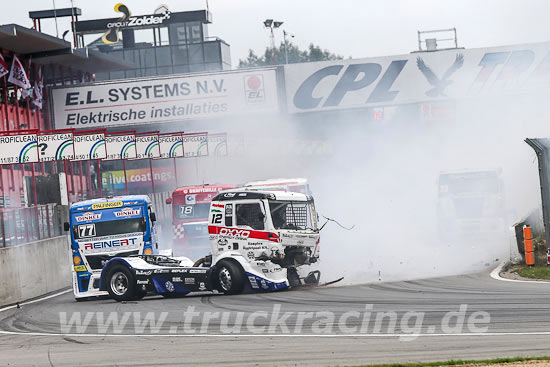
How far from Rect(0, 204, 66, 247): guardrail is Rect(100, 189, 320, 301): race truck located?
4679 millimetres

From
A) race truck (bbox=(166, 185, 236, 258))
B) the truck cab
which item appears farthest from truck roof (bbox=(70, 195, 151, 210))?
race truck (bbox=(166, 185, 236, 258))

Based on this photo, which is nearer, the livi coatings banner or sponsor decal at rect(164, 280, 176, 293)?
sponsor decal at rect(164, 280, 176, 293)

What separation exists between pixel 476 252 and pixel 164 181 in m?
41.6

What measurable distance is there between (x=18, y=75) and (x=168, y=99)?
25.3 ft

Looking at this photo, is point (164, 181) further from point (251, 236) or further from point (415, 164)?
point (251, 236)

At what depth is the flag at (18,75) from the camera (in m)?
40.8

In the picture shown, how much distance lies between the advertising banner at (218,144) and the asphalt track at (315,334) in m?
20.2

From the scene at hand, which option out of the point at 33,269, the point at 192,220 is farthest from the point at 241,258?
the point at 192,220

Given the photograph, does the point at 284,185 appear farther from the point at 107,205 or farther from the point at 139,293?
the point at 139,293

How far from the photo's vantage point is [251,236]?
18.7 meters

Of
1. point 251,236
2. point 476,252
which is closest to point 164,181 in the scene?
point 476,252

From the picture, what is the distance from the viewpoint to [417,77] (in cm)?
4575

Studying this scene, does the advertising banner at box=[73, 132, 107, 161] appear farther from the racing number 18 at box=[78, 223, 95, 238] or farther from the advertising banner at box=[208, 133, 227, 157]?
the racing number 18 at box=[78, 223, 95, 238]

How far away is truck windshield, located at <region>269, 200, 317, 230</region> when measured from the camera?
18984 millimetres
